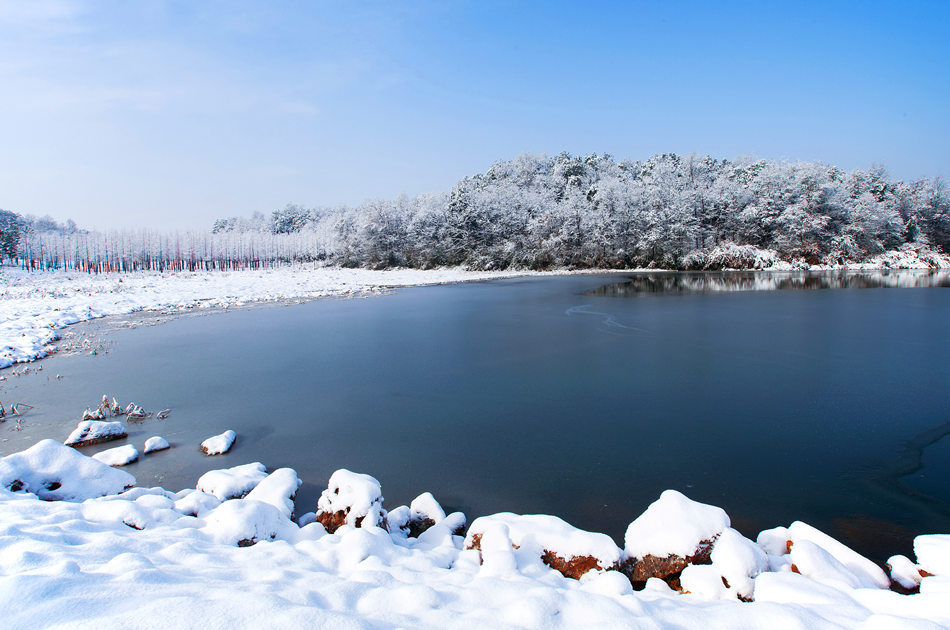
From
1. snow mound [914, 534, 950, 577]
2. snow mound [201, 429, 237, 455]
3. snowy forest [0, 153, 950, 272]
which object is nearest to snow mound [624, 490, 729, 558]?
snow mound [914, 534, 950, 577]

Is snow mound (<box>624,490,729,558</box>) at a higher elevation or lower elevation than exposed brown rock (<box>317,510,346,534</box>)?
higher

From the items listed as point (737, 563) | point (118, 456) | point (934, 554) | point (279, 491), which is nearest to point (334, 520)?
point (279, 491)

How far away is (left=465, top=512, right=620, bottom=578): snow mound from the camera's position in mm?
3561

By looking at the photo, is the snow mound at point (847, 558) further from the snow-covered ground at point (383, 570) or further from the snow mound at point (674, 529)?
the snow mound at point (674, 529)

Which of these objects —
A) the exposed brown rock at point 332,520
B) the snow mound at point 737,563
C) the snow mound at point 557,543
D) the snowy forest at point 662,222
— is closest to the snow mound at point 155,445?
the exposed brown rock at point 332,520

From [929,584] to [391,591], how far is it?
134 inches

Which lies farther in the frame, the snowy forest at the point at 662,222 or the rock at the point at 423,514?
the snowy forest at the point at 662,222

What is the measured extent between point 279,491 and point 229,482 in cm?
66

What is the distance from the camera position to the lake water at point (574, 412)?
486cm

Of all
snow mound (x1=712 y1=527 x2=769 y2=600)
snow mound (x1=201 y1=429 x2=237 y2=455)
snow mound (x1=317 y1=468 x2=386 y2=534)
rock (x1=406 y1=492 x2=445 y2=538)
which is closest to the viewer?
snow mound (x1=712 y1=527 x2=769 y2=600)

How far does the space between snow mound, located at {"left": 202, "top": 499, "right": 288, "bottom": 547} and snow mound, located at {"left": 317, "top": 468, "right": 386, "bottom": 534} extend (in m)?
0.33

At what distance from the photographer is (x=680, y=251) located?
50.5 meters

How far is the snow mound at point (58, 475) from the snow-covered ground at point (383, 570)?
2 cm

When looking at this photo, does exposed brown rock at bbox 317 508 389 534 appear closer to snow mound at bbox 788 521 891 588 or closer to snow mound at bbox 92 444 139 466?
snow mound at bbox 92 444 139 466
